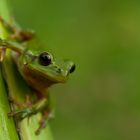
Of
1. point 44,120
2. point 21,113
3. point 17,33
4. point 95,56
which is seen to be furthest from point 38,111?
point 95,56

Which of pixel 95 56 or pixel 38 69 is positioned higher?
pixel 38 69

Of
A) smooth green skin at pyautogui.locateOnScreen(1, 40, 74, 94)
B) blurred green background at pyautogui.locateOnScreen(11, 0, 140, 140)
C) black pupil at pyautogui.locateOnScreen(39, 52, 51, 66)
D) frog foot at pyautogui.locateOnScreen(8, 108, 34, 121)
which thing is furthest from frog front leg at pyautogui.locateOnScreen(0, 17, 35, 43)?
blurred green background at pyautogui.locateOnScreen(11, 0, 140, 140)

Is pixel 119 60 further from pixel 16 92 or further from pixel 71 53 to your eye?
pixel 16 92

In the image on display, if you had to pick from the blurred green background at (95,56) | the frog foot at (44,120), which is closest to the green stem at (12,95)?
the frog foot at (44,120)

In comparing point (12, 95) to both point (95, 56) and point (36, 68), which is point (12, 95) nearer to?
point (36, 68)

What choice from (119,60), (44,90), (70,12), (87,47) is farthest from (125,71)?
(44,90)

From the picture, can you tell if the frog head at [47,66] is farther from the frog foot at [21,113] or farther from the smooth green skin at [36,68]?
the frog foot at [21,113]
